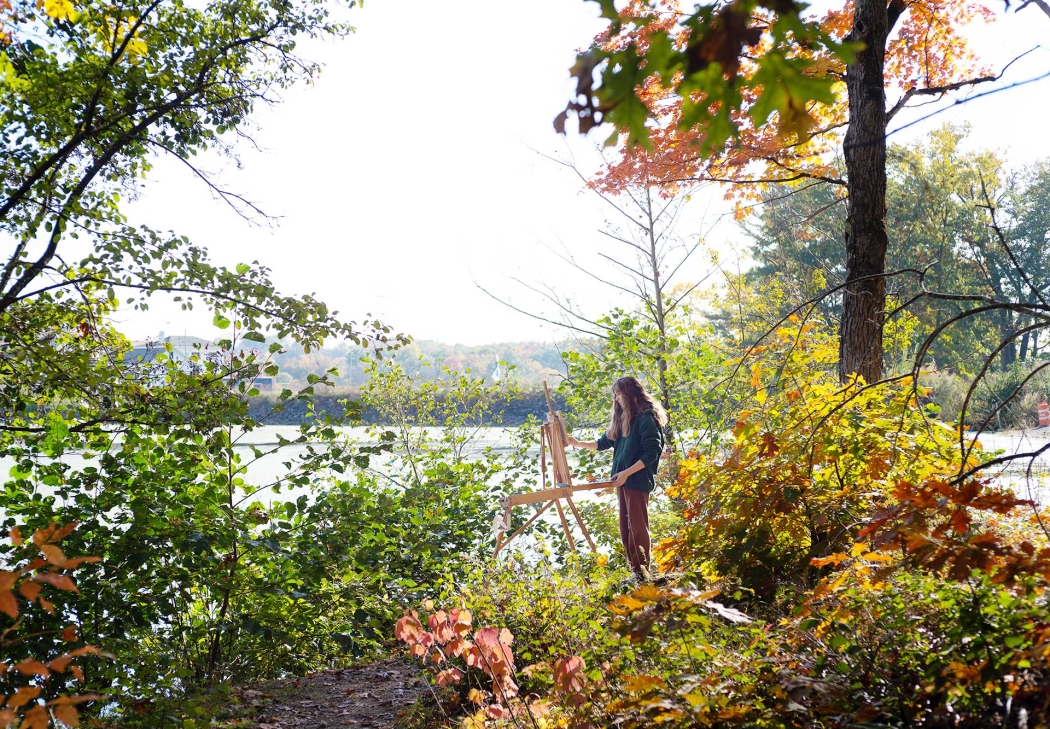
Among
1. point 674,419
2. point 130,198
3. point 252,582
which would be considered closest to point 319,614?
point 252,582

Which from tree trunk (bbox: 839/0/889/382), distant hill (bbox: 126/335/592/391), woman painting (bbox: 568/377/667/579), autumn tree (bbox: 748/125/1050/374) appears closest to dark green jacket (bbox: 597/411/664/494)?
woman painting (bbox: 568/377/667/579)

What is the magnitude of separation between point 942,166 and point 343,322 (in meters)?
15.3

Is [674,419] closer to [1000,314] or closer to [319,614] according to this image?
[319,614]

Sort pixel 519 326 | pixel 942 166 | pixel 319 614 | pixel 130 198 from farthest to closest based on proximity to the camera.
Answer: pixel 942 166 < pixel 519 326 < pixel 130 198 < pixel 319 614

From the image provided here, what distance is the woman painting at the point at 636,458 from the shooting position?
4.20 m

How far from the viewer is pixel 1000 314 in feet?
80.3

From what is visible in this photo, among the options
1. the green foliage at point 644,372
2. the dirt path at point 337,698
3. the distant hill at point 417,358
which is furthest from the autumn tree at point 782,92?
the dirt path at point 337,698

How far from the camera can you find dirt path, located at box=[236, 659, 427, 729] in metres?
3.36

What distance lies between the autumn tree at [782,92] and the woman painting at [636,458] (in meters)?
1.07

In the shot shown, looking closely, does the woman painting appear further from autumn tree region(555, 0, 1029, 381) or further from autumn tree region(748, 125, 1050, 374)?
autumn tree region(748, 125, 1050, 374)

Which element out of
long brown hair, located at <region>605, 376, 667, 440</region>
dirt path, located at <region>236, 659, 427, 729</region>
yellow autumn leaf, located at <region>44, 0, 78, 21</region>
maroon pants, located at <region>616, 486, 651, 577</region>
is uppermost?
yellow autumn leaf, located at <region>44, 0, 78, 21</region>

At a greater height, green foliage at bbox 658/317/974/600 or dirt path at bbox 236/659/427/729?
green foliage at bbox 658/317/974/600

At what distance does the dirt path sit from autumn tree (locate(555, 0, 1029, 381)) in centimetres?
266

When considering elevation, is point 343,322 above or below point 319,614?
above
